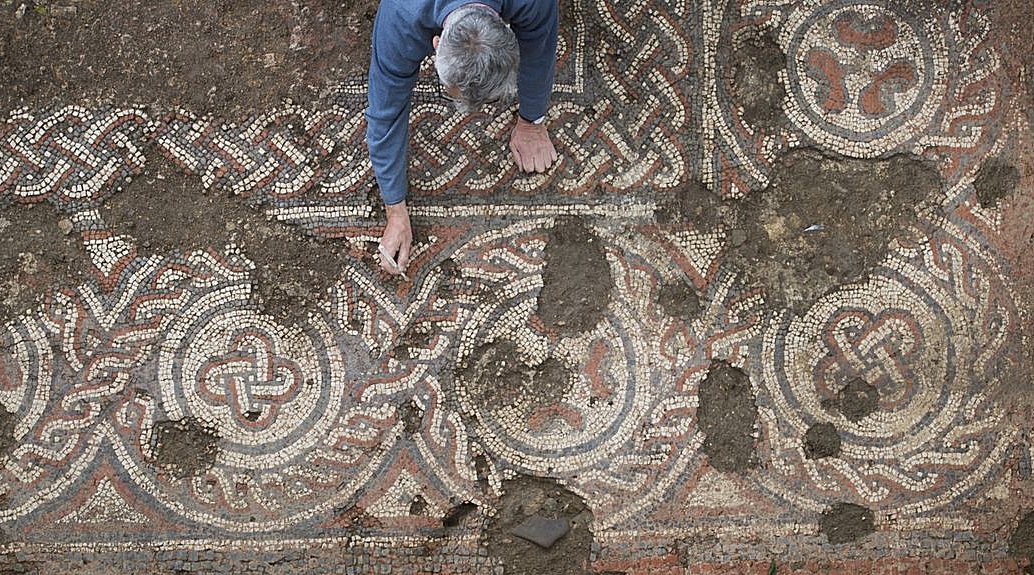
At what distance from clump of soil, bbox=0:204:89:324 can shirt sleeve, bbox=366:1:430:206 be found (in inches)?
57.6

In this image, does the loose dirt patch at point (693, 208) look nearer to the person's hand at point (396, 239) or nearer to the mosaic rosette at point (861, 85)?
the mosaic rosette at point (861, 85)

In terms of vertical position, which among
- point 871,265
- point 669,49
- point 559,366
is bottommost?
point 559,366

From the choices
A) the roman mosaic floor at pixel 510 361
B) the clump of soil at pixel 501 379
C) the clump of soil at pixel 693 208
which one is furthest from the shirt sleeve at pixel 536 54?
the clump of soil at pixel 501 379

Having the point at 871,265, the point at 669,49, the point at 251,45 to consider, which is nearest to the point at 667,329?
the point at 871,265

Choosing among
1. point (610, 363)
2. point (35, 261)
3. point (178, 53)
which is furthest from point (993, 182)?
point (35, 261)

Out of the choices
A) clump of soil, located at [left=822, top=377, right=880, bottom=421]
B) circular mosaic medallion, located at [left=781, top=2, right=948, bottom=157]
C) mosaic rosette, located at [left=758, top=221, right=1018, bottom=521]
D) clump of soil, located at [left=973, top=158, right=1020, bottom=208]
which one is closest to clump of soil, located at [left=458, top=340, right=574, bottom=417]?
mosaic rosette, located at [left=758, top=221, right=1018, bottom=521]

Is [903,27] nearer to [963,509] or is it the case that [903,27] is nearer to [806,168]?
[806,168]

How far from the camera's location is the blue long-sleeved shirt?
2504mm

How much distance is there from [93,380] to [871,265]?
10.9 ft

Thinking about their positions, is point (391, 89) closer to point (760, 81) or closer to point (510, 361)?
point (510, 361)

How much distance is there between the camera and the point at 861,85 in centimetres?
362

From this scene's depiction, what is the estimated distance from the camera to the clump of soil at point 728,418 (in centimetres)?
356

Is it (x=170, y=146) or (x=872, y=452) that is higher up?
(x=170, y=146)

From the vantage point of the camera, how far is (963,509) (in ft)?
11.7
